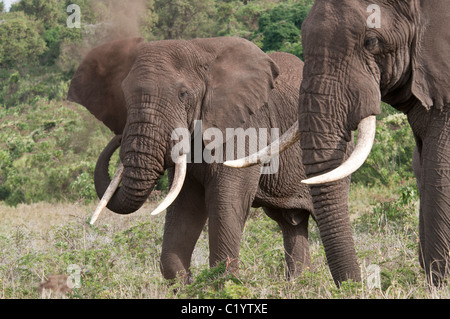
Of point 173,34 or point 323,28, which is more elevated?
point 173,34

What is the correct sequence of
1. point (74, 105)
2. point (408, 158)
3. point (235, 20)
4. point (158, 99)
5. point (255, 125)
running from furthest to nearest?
point (235, 20), point (74, 105), point (408, 158), point (255, 125), point (158, 99)

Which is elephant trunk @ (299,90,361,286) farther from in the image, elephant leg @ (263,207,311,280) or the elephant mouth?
elephant leg @ (263,207,311,280)

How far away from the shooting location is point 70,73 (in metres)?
27.4

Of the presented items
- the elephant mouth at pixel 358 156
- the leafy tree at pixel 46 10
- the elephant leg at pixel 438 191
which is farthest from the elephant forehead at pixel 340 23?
the leafy tree at pixel 46 10

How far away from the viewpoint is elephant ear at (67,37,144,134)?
248 inches

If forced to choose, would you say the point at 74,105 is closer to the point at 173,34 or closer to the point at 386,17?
the point at 173,34

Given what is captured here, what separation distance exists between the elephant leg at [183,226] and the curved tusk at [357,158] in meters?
2.05

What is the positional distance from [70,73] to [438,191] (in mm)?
24124

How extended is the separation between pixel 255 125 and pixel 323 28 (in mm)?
2137

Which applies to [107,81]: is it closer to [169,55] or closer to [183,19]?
[169,55]

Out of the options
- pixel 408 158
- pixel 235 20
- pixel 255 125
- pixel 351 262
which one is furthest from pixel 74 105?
pixel 351 262

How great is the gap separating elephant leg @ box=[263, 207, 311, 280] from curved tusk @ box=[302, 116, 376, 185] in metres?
2.79

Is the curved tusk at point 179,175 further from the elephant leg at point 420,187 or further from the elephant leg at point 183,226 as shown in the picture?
the elephant leg at point 420,187

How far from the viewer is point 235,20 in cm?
2764
